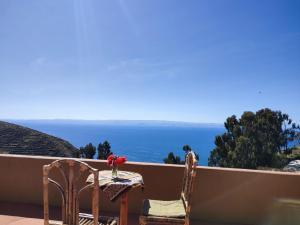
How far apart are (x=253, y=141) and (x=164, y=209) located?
12528mm

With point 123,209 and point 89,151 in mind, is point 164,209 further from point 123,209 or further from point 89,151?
point 89,151

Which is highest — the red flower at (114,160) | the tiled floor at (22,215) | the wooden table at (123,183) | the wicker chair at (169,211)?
the red flower at (114,160)

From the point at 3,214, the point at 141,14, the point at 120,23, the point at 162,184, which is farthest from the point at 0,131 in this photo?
the point at 162,184

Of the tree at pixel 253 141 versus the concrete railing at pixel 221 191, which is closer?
the concrete railing at pixel 221 191

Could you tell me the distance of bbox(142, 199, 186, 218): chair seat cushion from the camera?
9.21ft

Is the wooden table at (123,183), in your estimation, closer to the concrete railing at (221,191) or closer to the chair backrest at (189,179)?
the chair backrest at (189,179)

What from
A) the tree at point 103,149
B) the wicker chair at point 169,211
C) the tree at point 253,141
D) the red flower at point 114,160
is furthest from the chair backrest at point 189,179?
the tree at point 103,149

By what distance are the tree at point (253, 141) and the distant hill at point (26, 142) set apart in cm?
809

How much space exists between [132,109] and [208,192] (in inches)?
1214

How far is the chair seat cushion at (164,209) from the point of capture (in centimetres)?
281

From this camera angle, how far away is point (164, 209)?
2957 mm

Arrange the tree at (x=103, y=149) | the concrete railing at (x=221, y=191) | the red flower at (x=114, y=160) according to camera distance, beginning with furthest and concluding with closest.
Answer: the tree at (x=103, y=149) < the concrete railing at (x=221, y=191) < the red flower at (x=114, y=160)

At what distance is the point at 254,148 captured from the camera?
14523 mm

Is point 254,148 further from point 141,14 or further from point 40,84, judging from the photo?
point 40,84
